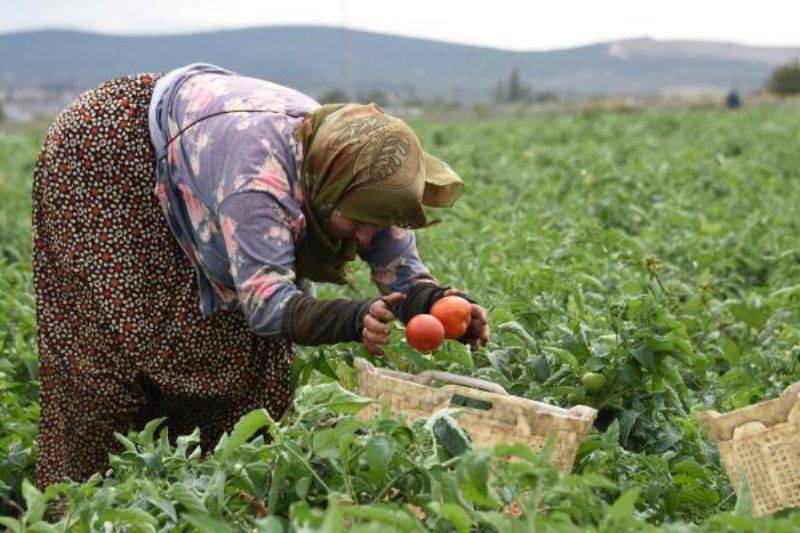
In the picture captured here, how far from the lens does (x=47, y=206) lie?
3438 mm

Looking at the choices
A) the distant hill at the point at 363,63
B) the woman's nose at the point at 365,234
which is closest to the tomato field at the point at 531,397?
the woman's nose at the point at 365,234

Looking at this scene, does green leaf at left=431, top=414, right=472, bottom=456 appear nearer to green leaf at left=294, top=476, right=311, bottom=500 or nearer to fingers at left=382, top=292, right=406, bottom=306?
green leaf at left=294, top=476, right=311, bottom=500

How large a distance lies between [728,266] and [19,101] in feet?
262

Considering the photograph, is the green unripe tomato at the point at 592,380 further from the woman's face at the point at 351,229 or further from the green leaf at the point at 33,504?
the green leaf at the point at 33,504

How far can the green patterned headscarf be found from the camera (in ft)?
9.42

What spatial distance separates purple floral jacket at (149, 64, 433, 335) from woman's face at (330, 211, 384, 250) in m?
0.08

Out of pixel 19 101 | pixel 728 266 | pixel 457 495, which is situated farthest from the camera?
pixel 19 101

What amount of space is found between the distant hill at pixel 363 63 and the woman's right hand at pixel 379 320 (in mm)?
87595

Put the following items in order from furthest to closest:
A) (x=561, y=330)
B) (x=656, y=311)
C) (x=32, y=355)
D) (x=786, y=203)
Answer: (x=786, y=203), (x=32, y=355), (x=561, y=330), (x=656, y=311)

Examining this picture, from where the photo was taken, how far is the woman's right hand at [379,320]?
2770mm

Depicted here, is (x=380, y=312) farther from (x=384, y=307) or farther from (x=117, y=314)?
(x=117, y=314)

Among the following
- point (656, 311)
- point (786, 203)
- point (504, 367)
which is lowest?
point (786, 203)

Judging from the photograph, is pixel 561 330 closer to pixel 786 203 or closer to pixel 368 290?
pixel 368 290

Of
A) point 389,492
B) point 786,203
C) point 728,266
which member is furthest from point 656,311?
point 786,203
